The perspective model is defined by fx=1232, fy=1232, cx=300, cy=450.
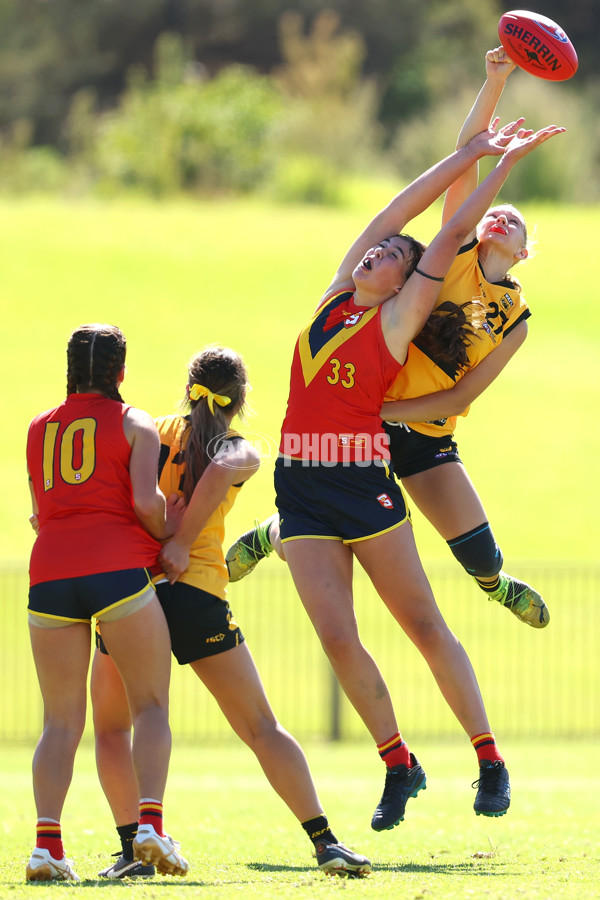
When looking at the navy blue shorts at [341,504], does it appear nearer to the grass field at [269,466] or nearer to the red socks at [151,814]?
the grass field at [269,466]

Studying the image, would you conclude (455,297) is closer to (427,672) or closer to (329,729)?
(329,729)

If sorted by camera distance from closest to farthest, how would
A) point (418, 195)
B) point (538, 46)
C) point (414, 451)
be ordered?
point (418, 195) → point (538, 46) → point (414, 451)

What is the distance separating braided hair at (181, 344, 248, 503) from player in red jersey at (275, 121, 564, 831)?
0.26 meters

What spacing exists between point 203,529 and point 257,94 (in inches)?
1817

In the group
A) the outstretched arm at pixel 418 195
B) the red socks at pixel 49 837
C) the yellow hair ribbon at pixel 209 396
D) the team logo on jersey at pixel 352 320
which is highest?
the outstretched arm at pixel 418 195

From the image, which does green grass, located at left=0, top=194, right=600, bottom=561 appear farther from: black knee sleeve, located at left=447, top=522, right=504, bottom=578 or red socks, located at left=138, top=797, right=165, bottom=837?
red socks, located at left=138, top=797, right=165, bottom=837

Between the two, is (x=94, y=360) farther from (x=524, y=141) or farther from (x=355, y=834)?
(x=355, y=834)

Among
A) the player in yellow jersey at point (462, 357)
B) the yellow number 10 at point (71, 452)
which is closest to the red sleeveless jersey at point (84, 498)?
the yellow number 10 at point (71, 452)

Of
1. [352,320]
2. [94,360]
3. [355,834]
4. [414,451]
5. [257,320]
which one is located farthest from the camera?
[257,320]

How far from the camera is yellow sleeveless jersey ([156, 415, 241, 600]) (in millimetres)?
5328

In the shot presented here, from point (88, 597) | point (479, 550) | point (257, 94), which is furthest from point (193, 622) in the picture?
point (257, 94)

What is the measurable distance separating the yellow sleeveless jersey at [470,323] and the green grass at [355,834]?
2.05 m

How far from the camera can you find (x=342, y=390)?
17.4 feet

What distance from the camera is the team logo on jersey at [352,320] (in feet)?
17.6
